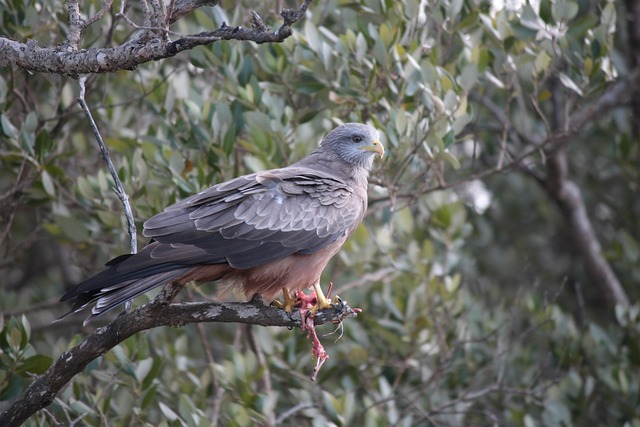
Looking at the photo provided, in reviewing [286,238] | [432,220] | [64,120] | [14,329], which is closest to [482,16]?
[432,220]

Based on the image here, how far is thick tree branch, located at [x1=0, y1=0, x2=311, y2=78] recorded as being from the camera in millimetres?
3521

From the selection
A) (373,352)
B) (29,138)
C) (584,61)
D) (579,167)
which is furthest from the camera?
(579,167)

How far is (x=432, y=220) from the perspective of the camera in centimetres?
710

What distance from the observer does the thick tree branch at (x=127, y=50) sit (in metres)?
3.52

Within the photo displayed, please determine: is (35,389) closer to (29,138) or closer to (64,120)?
(29,138)

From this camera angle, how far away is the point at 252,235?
487cm

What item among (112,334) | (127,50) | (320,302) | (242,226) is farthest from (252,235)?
(127,50)

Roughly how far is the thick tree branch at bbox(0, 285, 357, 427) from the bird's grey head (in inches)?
71.7

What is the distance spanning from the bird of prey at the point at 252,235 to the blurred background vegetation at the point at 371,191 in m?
0.66

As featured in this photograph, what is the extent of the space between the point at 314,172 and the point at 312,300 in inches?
35.4

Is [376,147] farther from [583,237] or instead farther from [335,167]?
[583,237]

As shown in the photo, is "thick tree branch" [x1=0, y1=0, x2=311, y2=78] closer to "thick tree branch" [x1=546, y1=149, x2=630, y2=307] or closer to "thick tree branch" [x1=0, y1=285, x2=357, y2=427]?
"thick tree branch" [x1=0, y1=285, x2=357, y2=427]

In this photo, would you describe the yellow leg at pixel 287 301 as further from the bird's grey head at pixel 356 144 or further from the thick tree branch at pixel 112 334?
the bird's grey head at pixel 356 144

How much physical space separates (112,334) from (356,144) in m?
2.39
